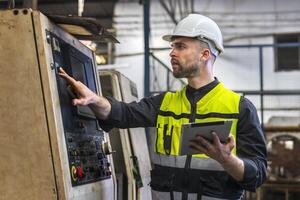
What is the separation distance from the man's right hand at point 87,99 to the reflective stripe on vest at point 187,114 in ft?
0.81

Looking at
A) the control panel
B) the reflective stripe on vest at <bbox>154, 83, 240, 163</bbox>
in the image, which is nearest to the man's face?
the reflective stripe on vest at <bbox>154, 83, 240, 163</bbox>

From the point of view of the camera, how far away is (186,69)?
199 cm

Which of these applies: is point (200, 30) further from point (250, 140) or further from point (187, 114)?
point (250, 140)

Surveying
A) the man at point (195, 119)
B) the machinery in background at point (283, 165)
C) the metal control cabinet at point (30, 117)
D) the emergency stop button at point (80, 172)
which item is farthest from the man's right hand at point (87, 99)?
the machinery in background at point (283, 165)

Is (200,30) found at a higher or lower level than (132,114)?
higher

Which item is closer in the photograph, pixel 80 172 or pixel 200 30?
pixel 80 172

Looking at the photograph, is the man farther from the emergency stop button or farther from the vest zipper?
the emergency stop button

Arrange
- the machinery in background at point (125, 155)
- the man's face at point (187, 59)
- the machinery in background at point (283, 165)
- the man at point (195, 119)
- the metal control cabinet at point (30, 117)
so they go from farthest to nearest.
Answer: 1. the machinery in background at point (283, 165)
2. the machinery in background at point (125, 155)
3. the man's face at point (187, 59)
4. the man at point (195, 119)
5. the metal control cabinet at point (30, 117)

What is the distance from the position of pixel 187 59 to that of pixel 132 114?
35cm

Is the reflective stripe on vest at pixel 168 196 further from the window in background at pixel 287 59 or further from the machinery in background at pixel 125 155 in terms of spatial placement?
the window in background at pixel 287 59

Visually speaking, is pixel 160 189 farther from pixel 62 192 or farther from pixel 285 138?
pixel 285 138

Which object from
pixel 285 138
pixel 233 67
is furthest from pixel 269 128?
pixel 233 67

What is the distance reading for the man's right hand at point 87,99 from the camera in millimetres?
1743

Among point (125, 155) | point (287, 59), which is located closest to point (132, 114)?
point (125, 155)
